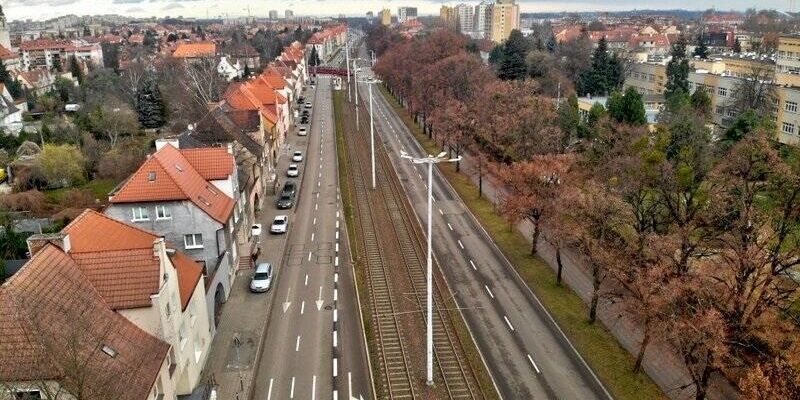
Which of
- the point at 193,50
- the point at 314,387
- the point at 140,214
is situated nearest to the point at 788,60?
the point at 314,387

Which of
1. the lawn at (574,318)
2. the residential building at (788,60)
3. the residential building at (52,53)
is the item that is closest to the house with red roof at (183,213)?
the lawn at (574,318)

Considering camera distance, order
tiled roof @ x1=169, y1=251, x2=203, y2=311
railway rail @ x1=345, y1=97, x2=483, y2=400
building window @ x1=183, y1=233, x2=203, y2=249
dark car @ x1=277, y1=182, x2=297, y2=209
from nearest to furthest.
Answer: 1. tiled roof @ x1=169, y1=251, x2=203, y2=311
2. railway rail @ x1=345, y1=97, x2=483, y2=400
3. building window @ x1=183, y1=233, x2=203, y2=249
4. dark car @ x1=277, y1=182, x2=297, y2=209

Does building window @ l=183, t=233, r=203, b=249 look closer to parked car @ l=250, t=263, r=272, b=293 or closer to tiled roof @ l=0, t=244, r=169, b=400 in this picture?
parked car @ l=250, t=263, r=272, b=293

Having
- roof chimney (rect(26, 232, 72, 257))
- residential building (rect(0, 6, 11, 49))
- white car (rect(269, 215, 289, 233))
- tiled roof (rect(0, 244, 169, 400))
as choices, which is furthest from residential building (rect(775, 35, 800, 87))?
residential building (rect(0, 6, 11, 49))

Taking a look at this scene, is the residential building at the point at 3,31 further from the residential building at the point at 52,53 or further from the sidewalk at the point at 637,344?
the sidewalk at the point at 637,344

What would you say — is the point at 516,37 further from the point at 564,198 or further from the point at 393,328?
the point at 393,328

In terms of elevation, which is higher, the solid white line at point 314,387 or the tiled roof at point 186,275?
the tiled roof at point 186,275
